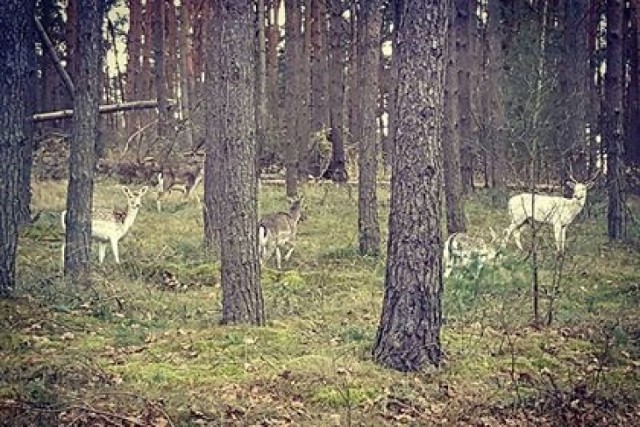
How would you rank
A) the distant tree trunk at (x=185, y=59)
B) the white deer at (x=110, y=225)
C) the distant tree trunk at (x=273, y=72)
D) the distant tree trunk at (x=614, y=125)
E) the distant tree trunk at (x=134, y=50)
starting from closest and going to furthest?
1. the white deer at (x=110, y=225)
2. the distant tree trunk at (x=614, y=125)
3. the distant tree trunk at (x=273, y=72)
4. the distant tree trunk at (x=185, y=59)
5. the distant tree trunk at (x=134, y=50)

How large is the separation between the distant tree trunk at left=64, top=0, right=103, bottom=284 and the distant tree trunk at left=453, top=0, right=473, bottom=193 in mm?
9169

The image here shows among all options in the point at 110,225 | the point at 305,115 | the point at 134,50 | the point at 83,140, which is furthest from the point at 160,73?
the point at 134,50

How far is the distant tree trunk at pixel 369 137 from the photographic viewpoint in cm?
1577

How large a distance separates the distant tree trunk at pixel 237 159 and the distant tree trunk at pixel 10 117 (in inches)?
106

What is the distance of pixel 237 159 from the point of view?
967 cm

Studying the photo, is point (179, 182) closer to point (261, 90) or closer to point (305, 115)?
point (261, 90)

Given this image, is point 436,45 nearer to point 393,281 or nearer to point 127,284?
point 393,281

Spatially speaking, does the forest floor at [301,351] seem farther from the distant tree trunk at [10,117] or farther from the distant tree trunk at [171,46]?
the distant tree trunk at [171,46]

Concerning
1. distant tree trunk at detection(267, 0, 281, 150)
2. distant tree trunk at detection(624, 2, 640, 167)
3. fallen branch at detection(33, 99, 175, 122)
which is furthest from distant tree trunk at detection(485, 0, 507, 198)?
fallen branch at detection(33, 99, 175, 122)

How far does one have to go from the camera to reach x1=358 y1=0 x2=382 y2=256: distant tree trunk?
15.8 m

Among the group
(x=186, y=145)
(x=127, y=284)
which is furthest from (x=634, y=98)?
(x=127, y=284)

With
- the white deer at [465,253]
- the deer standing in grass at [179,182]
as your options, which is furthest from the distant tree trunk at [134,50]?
the white deer at [465,253]

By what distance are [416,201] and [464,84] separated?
1539cm

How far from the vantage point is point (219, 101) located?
9773mm
